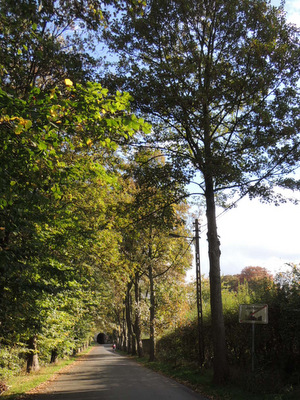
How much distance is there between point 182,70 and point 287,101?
3899 mm

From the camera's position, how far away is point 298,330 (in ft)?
31.6

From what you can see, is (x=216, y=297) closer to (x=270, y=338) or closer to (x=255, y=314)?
(x=255, y=314)

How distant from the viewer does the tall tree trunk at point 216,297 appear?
37.1ft

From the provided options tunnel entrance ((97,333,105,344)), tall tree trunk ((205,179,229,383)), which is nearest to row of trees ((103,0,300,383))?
tall tree trunk ((205,179,229,383))

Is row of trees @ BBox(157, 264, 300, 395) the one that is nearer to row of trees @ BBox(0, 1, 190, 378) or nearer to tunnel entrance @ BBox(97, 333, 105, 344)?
row of trees @ BBox(0, 1, 190, 378)

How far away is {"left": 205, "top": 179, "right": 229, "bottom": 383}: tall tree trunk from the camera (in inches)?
445

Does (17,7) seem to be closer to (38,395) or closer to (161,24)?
(161,24)

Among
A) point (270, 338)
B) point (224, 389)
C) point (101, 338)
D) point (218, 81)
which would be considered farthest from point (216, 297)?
point (101, 338)

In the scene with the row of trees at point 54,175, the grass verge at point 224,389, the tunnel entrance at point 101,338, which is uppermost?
the row of trees at point 54,175

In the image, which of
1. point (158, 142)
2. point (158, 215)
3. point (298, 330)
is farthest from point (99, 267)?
point (298, 330)

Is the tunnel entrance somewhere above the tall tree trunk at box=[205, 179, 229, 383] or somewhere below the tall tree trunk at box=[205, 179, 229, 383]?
below

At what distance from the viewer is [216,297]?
1203 centimetres

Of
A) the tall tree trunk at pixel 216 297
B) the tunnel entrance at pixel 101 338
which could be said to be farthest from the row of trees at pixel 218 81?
the tunnel entrance at pixel 101 338

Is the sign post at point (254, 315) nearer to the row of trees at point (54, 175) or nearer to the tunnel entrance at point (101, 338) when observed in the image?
the row of trees at point (54, 175)
